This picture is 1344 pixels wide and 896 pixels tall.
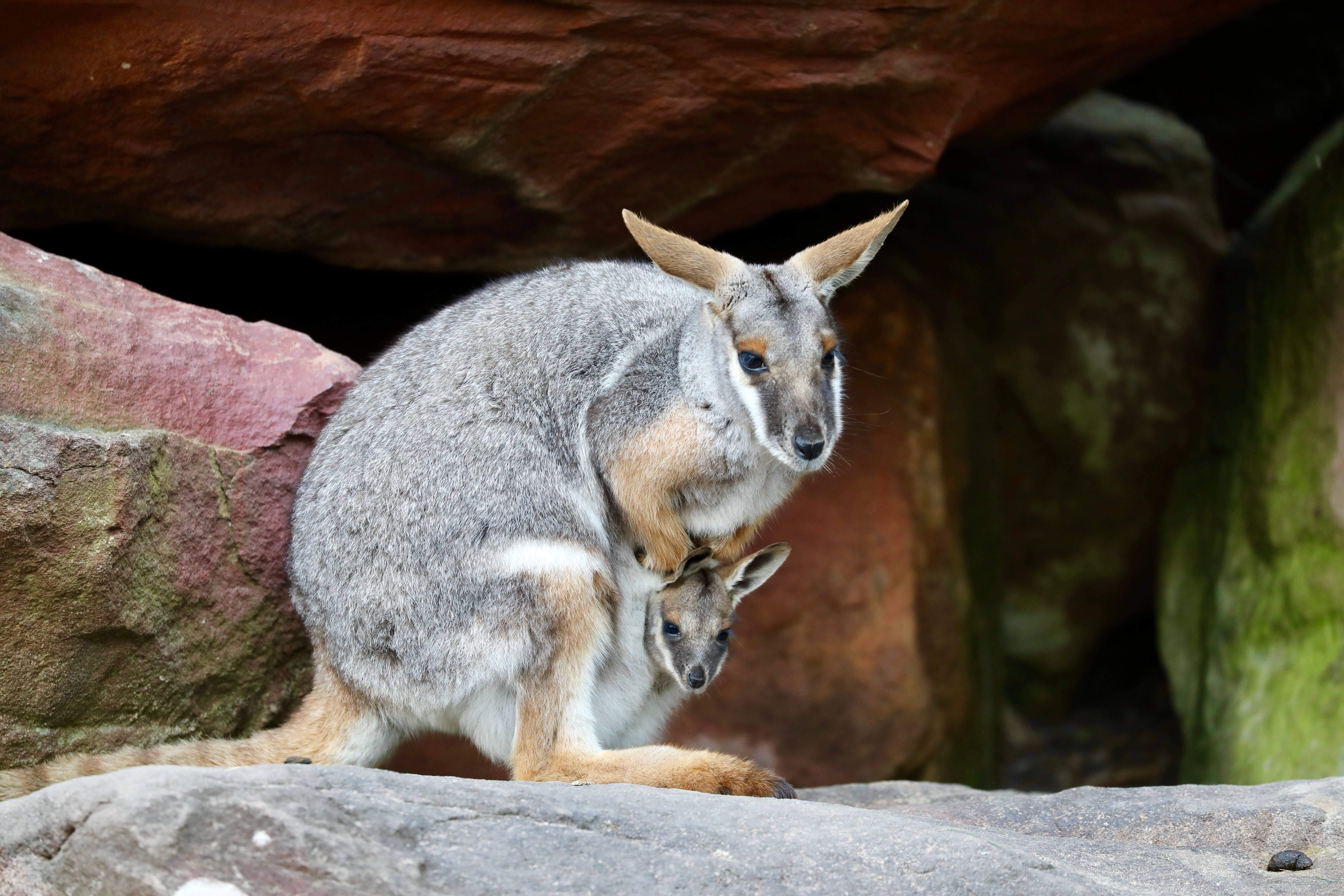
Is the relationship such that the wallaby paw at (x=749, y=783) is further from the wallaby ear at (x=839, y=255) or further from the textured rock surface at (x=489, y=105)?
the textured rock surface at (x=489, y=105)

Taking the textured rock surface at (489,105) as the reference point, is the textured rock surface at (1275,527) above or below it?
below

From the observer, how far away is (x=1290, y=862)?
377 centimetres

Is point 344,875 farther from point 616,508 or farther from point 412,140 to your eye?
point 412,140

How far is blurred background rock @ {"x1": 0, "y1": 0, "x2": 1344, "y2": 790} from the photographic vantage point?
4707 millimetres

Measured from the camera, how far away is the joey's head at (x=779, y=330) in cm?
430

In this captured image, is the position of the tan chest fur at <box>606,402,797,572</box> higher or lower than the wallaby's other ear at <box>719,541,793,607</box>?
higher

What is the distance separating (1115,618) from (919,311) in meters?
2.62

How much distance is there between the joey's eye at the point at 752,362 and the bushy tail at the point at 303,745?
166 cm

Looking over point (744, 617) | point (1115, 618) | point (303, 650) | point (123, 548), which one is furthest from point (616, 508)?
point (1115, 618)

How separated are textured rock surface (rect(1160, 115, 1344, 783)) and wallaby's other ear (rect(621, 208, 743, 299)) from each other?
3201mm

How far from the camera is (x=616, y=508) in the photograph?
4.63 m

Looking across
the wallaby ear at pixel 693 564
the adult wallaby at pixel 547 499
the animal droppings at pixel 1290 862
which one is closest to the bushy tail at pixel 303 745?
the adult wallaby at pixel 547 499

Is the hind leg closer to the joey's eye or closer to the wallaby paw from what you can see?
the wallaby paw

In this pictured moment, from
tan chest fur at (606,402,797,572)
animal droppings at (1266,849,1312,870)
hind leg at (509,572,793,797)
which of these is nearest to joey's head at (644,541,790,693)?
tan chest fur at (606,402,797,572)
